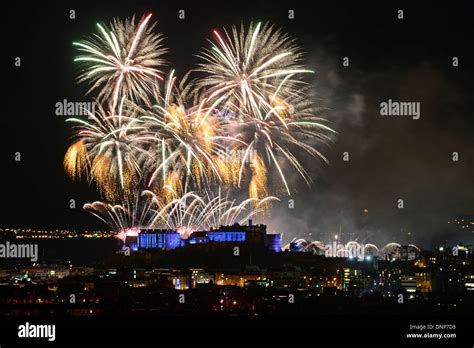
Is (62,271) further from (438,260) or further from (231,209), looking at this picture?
(438,260)

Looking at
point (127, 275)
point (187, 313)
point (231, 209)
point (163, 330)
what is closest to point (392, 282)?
point (231, 209)

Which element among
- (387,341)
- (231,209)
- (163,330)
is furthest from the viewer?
(231,209)

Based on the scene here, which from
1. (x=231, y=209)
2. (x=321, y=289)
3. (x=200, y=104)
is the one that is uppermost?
(x=200, y=104)

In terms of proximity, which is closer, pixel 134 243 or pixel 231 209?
pixel 231 209

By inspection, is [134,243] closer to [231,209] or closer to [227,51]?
[231,209]

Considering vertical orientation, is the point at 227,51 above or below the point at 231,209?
above

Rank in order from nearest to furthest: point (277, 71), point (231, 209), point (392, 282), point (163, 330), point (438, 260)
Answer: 1. point (163, 330)
2. point (277, 71)
3. point (231, 209)
4. point (392, 282)
5. point (438, 260)
